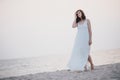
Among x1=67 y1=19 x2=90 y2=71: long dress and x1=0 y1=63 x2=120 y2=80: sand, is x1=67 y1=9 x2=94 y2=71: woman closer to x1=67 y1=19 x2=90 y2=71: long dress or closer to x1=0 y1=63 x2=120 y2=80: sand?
x1=67 y1=19 x2=90 y2=71: long dress

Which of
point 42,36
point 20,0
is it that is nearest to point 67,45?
point 42,36

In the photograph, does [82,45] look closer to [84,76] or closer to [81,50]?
[81,50]

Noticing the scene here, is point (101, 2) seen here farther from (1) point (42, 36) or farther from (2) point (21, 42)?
(2) point (21, 42)

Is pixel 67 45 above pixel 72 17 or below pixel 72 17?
below

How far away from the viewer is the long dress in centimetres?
591

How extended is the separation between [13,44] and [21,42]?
29 centimetres

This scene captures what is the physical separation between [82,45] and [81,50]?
0.11 m

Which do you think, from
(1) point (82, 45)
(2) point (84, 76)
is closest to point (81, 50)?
(1) point (82, 45)

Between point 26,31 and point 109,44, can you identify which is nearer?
point 26,31

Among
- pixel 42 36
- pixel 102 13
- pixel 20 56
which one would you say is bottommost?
pixel 20 56

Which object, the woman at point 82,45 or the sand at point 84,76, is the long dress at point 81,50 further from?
the sand at point 84,76

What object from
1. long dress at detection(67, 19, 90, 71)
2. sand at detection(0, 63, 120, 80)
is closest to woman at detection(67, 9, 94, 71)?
long dress at detection(67, 19, 90, 71)

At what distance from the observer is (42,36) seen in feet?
33.4

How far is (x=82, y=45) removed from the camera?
5965mm
